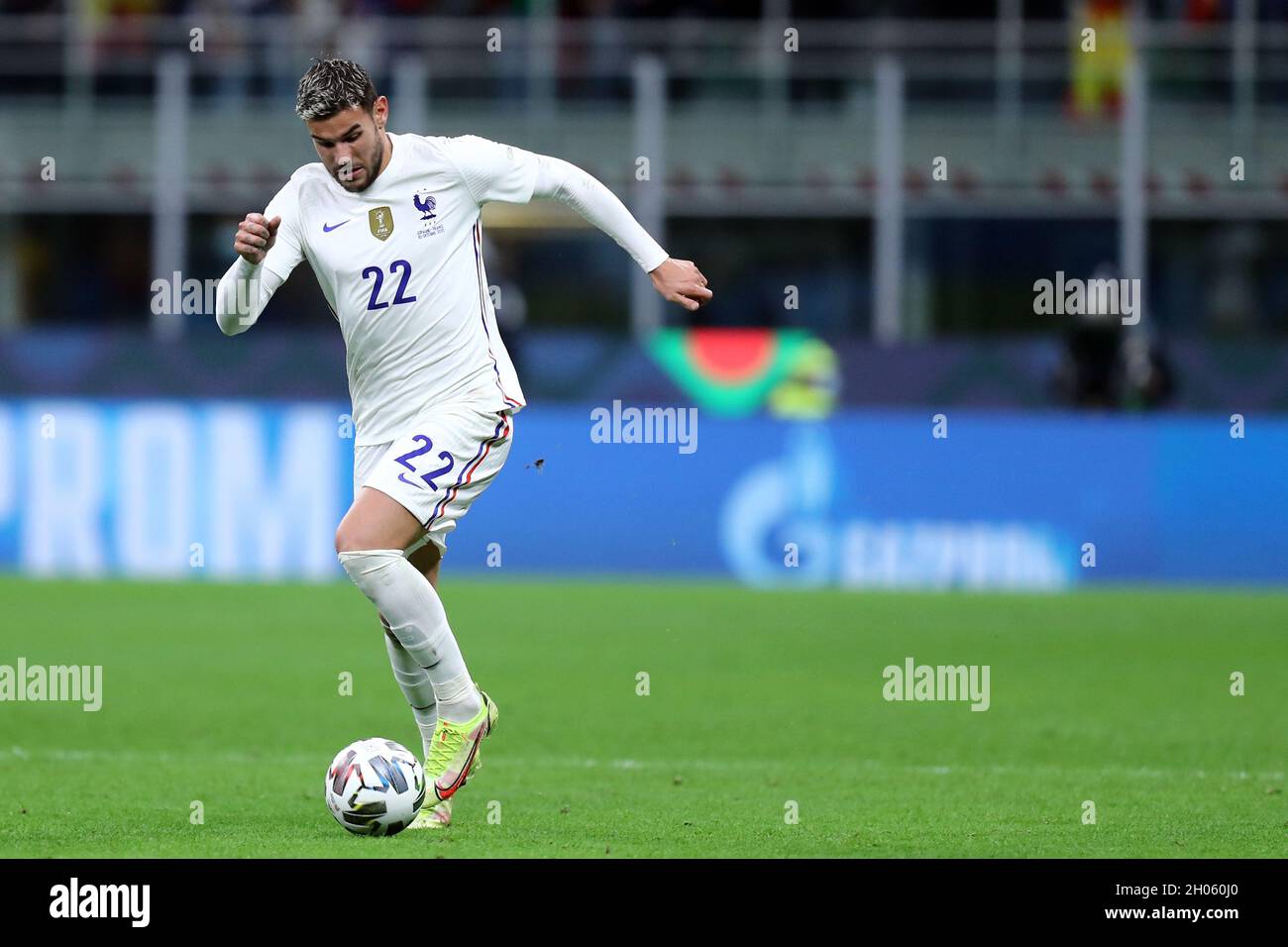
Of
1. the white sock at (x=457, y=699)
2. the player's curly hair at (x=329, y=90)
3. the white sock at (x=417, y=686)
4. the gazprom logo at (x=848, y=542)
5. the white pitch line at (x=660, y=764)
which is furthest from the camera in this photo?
the gazprom logo at (x=848, y=542)

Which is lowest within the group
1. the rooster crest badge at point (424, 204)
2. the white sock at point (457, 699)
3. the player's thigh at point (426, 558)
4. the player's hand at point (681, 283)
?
the white sock at point (457, 699)

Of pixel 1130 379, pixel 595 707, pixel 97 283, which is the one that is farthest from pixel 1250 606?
pixel 97 283

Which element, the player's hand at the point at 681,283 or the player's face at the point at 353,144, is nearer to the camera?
the player's face at the point at 353,144

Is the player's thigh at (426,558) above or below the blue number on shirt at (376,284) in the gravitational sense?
below

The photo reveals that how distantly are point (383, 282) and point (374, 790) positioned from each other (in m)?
1.69

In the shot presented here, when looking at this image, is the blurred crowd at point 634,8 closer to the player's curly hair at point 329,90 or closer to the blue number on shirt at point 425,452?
the player's curly hair at point 329,90

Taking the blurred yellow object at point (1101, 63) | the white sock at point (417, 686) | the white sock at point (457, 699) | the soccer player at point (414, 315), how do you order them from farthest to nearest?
the blurred yellow object at point (1101, 63) < the white sock at point (417, 686) < the white sock at point (457, 699) < the soccer player at point (414, 315)

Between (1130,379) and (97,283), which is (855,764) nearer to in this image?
(1130,379)

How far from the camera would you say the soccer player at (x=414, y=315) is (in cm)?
698

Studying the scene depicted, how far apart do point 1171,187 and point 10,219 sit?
11.3 metres

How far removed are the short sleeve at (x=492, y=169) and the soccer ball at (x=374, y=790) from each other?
1.93 meters

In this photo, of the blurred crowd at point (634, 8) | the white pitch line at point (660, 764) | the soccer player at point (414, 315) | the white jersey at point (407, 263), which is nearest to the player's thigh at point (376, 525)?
the soccer player at point (414, 315)

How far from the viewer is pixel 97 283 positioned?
2273 centimetres

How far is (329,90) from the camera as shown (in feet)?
22.4
